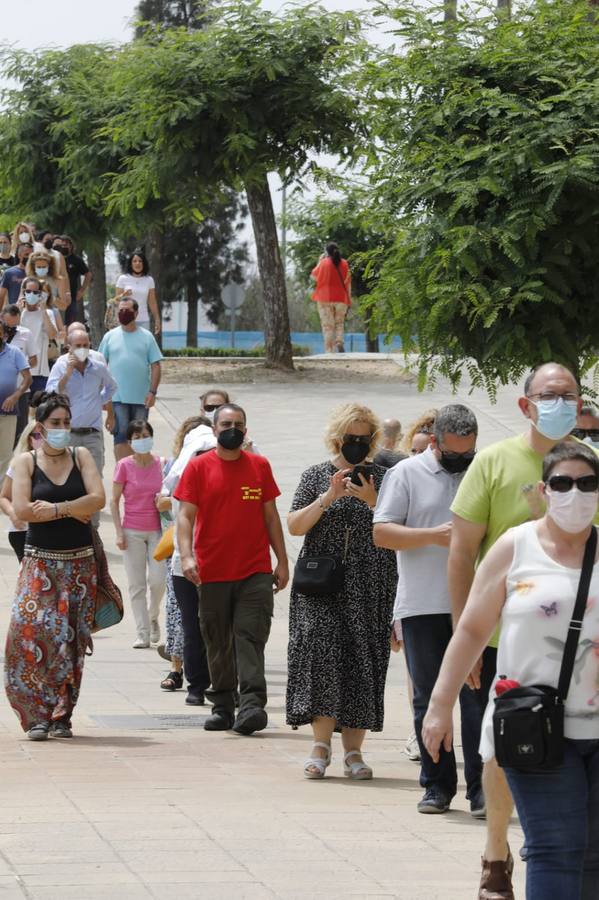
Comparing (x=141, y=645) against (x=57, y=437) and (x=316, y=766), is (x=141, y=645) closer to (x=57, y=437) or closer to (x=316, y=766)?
(x=57, y=437)

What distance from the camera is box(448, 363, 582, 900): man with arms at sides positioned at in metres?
6.24

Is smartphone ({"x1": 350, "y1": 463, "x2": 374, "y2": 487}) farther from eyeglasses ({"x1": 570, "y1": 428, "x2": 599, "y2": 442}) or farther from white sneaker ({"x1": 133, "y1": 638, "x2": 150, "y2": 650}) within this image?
white sneaker ({"x1": 133, "y1": 638, "x2": 150, "y2": 650})

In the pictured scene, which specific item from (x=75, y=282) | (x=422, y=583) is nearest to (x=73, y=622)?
(x=422, y=583)

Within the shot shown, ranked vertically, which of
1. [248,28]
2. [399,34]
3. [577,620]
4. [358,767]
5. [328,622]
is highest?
[248,28]

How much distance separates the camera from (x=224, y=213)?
66625 mm

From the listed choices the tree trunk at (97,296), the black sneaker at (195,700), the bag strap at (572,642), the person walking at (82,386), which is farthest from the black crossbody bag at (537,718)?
the tree trunk at (97,296)

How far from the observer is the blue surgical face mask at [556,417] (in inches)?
245

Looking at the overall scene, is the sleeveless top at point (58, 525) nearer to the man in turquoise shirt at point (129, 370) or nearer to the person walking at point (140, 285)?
the man in turquoise shirt at point (129, 370)

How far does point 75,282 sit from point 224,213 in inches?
1711

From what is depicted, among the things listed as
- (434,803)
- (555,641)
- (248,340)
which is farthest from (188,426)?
(248,340)

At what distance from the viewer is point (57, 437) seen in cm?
962

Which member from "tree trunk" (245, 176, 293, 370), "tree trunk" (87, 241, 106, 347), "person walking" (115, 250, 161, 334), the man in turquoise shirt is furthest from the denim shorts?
"tree trunk" (87, 241, 106, 347)

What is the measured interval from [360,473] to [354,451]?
0.41 feet

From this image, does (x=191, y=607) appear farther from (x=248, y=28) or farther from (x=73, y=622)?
(x=248, y=28)
